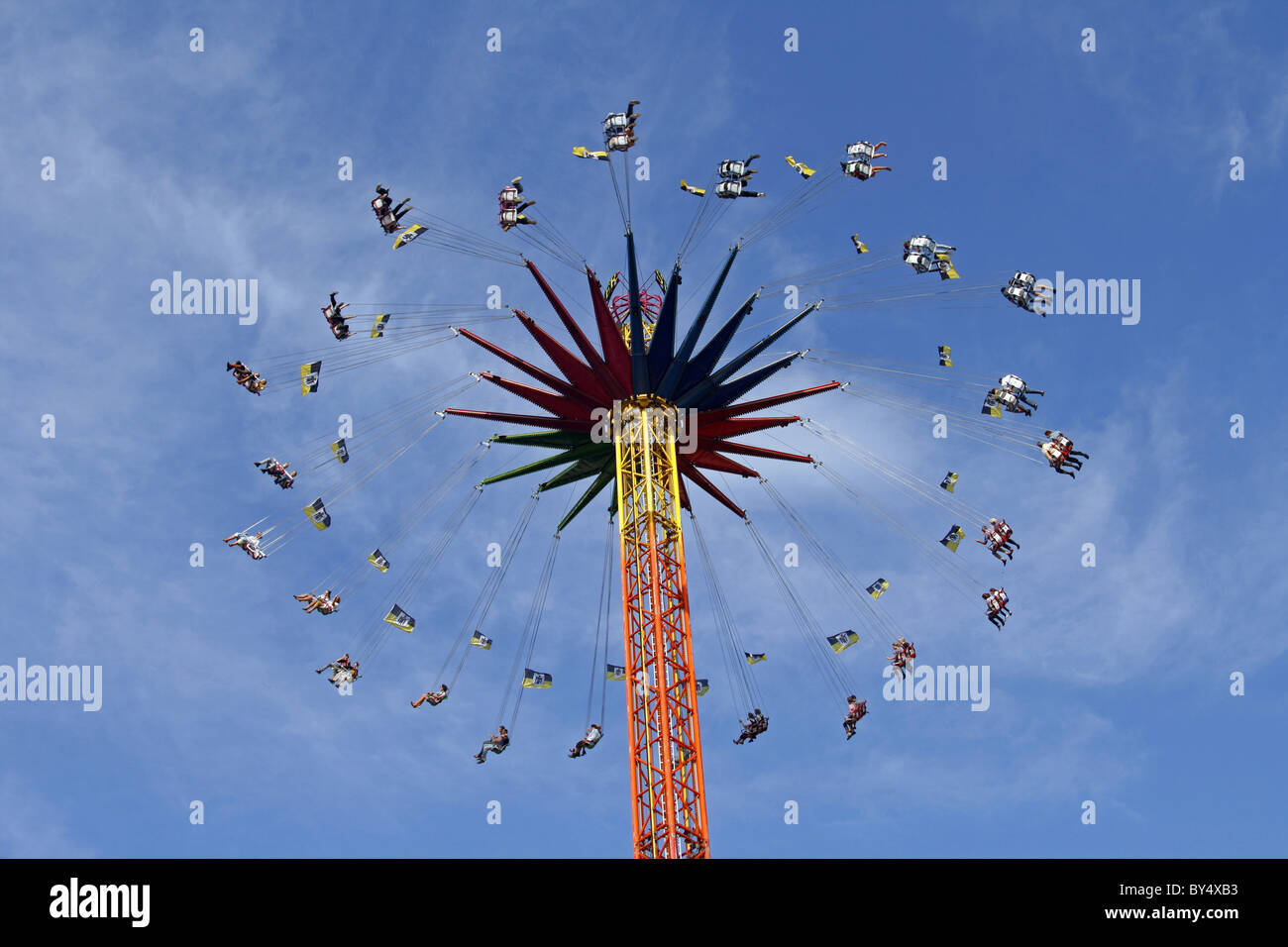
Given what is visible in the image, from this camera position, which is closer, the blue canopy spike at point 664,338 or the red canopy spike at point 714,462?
the blue canopy spike at point 664,338

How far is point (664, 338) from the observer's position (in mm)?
42750

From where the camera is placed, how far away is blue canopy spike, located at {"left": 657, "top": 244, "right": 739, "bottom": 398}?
42228 mm

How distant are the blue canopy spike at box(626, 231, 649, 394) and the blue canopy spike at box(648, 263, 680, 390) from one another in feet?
1.11

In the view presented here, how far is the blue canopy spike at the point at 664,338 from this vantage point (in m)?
41.8

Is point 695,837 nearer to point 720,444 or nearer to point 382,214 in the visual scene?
point 720,444

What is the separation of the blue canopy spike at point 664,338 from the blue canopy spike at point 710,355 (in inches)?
29.6

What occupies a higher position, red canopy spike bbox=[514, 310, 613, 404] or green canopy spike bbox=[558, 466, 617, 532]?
red canopy spike bbox=[514, 310, 613, 404]

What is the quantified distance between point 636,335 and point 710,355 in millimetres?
2767

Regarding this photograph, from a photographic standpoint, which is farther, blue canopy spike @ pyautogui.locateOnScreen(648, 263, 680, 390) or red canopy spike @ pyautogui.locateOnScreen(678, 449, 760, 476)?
red canopy spike @ pyautogui.locateOnScreen(678, 449, 760, 476)

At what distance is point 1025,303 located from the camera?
4459 centimetres

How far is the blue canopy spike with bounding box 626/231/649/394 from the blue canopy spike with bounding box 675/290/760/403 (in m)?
1.35

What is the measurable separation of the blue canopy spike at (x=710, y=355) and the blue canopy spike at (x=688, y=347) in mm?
249

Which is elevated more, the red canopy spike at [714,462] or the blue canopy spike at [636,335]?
the blue canopy spike at [636,335]
